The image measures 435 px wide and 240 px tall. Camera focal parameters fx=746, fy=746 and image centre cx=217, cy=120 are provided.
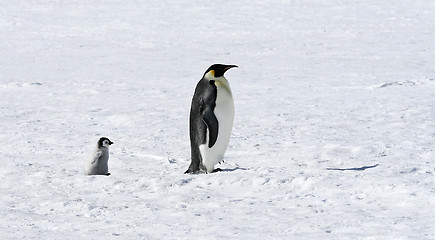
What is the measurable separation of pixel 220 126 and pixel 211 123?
13cm

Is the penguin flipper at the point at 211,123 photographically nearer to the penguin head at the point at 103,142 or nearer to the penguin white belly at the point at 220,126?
the penguin white belly at the point at 220,126

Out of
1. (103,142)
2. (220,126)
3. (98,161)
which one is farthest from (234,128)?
(98,161)

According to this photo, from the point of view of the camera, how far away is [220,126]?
5.97m

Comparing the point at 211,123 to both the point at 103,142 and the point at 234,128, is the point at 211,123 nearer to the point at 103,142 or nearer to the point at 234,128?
the point at 103,142

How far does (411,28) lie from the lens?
17.3 meters

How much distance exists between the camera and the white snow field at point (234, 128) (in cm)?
431

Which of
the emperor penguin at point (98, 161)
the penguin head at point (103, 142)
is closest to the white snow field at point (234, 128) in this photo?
the emperor penguin at point (98, 161)

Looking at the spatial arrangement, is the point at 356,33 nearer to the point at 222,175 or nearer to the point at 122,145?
the point at 122,145

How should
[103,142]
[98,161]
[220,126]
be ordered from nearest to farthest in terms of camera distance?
[98,161], [103,142], [220,126]

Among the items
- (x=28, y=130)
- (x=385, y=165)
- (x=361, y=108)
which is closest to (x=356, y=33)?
(x=361, y=108)

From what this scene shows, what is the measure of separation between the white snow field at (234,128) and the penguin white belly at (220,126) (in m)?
0.23

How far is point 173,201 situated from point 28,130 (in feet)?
12.1

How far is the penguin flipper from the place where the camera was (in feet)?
19.2

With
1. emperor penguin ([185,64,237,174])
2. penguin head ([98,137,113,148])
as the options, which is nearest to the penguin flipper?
emperor penguin ([185,64,237,174])
